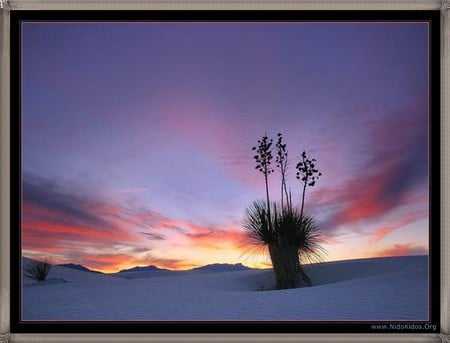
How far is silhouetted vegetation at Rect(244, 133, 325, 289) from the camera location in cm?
369

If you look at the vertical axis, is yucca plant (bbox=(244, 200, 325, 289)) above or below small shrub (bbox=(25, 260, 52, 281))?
above

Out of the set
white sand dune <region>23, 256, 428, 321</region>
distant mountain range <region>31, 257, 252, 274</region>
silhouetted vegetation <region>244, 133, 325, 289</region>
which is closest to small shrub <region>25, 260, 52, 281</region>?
white sand dune <region>23, 256, 428, 321</region>

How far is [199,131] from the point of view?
3.76 meters

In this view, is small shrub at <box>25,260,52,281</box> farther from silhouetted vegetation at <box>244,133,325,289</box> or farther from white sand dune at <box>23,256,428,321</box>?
silhouetted vegetation at <box>244,133,325,289</box>

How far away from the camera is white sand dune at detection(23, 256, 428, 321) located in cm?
361

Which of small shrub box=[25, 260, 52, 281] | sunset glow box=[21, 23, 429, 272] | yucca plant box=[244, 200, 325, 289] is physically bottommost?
small shrub box=[25, 260, 52, 281]

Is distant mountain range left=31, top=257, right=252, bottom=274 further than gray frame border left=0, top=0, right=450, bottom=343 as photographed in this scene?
Yes

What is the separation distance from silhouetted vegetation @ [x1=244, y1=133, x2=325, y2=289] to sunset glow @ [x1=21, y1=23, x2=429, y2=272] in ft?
0.15

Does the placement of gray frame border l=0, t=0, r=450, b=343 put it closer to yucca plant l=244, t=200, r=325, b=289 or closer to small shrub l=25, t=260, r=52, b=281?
small shrub l=25, t=260, r=52, b=281
